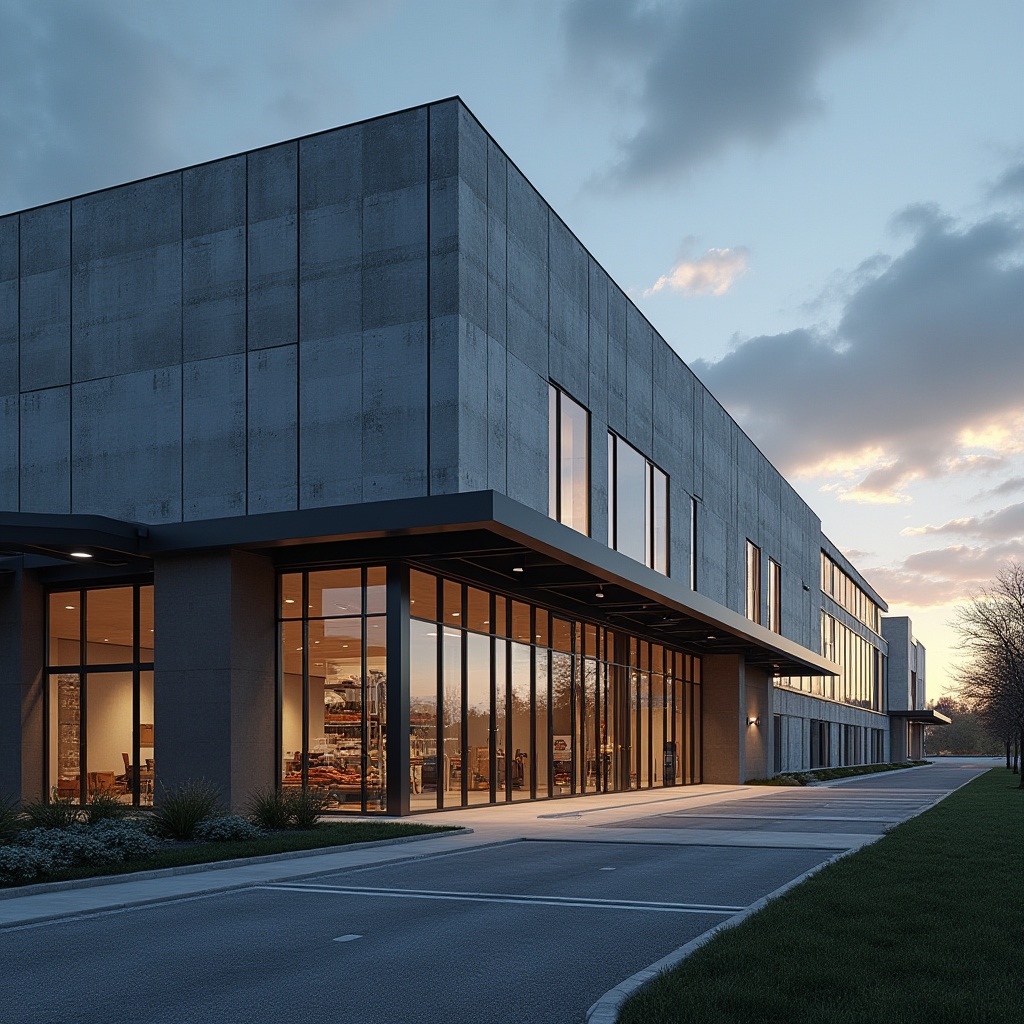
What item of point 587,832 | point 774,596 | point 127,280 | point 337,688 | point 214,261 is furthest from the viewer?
point 774,596

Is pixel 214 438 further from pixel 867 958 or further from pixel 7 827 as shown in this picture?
pixel 867 958

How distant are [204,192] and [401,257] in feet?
18.3

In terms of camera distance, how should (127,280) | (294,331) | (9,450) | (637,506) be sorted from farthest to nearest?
(637,506) → (9,450) → (127,280) → (294,331)

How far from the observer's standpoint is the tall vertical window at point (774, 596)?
5947 centimetres

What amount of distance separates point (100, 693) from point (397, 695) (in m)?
7.22

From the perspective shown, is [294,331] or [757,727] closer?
[294,331]

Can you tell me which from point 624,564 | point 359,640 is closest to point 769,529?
point 624,564

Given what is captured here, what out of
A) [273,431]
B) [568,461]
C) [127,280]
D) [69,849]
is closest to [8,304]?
[127,280]

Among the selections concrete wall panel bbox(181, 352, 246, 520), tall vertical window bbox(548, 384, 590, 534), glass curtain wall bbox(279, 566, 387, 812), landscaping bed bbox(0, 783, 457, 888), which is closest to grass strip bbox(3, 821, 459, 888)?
landscaping bed bbox(0, 783, 457, 888)

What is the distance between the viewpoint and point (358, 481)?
25281mm

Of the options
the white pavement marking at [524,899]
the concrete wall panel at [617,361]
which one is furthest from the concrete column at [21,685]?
the concrete wall panel at [617,361]

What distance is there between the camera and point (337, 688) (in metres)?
26.3

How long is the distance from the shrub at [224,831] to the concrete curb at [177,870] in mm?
1669

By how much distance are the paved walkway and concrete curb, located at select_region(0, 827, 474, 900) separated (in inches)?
0.6
